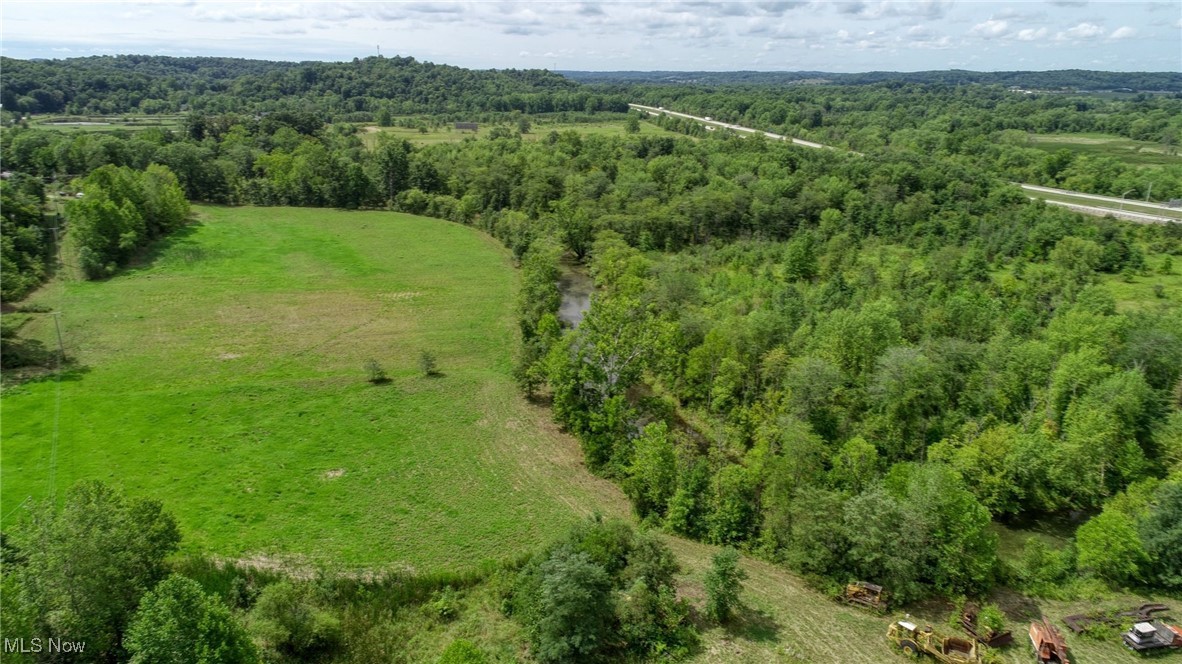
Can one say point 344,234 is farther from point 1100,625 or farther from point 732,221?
point 1100,625

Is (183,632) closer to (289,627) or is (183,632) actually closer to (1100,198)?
(289,627)

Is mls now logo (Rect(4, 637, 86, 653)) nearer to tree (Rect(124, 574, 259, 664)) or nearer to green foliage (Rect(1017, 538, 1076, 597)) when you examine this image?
tree (Rect(124, 574, 259, 664))

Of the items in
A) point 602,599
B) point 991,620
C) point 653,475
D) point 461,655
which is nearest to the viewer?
point 461,655

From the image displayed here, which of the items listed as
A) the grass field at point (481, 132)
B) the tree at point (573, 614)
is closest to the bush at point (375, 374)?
the tree at point (573, 614)

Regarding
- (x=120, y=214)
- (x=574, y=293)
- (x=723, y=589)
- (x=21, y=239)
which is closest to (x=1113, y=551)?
(x=723, y=589)

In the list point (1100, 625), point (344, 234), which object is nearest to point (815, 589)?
point (1100, 625)

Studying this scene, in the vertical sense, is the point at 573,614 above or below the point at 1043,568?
above

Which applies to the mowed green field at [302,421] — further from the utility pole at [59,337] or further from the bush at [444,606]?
the bush at [444,606]
